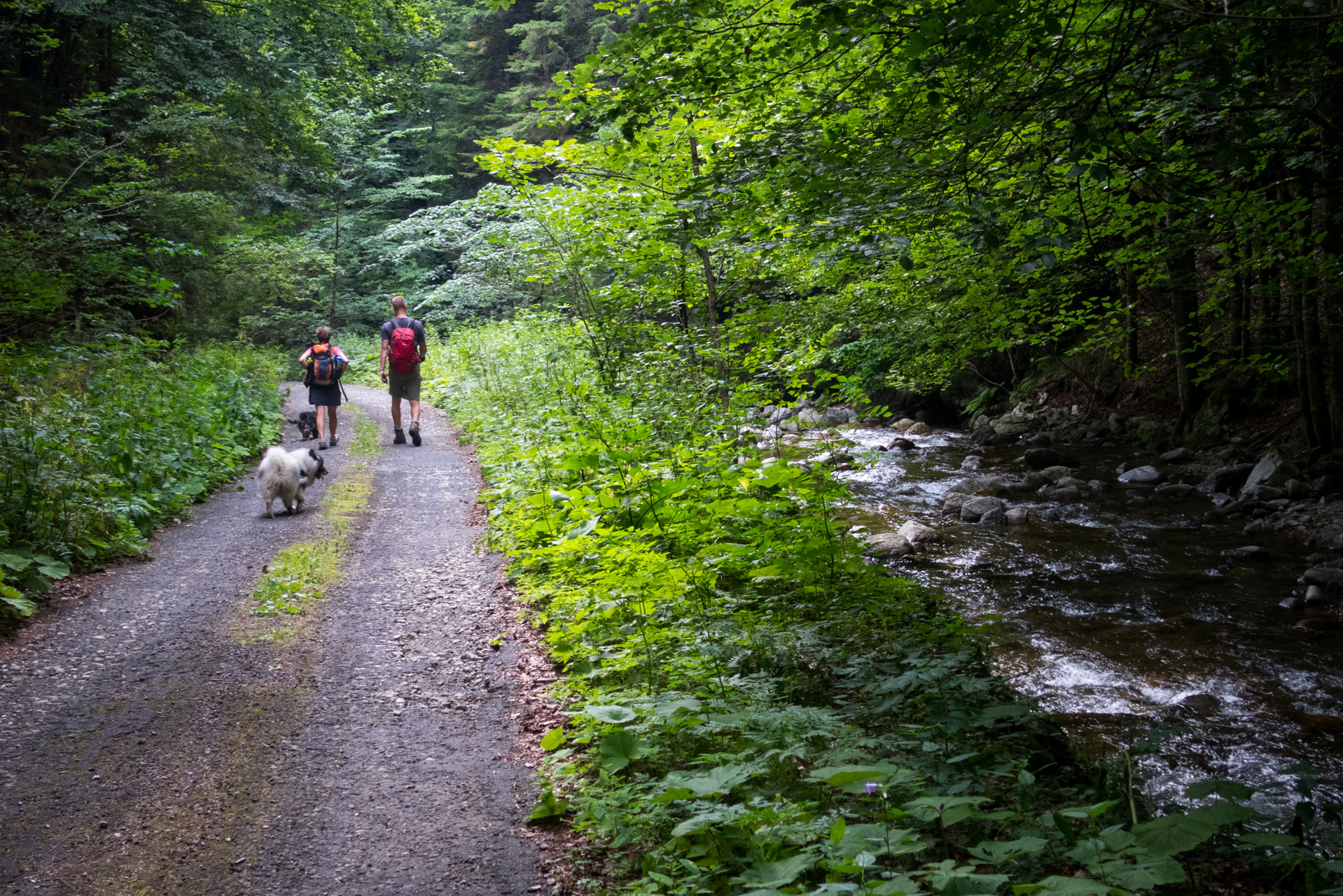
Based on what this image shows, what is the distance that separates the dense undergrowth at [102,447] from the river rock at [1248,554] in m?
11.2

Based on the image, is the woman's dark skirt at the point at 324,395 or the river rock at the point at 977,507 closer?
the river rock at the point at 977,507

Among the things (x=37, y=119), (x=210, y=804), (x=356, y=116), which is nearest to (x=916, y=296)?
(x=210, y=804)

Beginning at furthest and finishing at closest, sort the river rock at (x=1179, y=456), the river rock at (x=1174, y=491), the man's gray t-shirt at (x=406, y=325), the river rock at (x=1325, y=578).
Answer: the river rock at (x=1179, y=456)
the man's gray t-shirt at (x=406, y=325)
the river rock at (x=1174, y=491)
the river rock at (x=1325, y=578)

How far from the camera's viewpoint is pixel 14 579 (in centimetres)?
595

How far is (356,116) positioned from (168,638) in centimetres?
3242

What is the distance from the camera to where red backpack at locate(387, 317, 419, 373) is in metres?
12.6

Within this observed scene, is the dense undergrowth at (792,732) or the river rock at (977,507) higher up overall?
the dense undergrowth at (792,732)

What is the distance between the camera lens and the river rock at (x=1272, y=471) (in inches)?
400

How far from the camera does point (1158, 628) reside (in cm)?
696

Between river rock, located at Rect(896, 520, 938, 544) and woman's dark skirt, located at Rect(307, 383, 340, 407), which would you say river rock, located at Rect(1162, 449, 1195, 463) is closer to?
river rock, located at Rect(896, 520, 938, 544)

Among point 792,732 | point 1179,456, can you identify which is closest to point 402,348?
point 792,732

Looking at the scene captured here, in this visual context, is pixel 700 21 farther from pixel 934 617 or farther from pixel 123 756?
pixel 123 756

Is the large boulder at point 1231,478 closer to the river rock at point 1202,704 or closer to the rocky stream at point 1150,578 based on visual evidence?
the rocky stream at point 1150,578

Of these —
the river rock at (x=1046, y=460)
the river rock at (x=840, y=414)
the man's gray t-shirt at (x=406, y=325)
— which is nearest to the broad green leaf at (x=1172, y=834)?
the man's gray t-shirt at (x=406, y=325)
